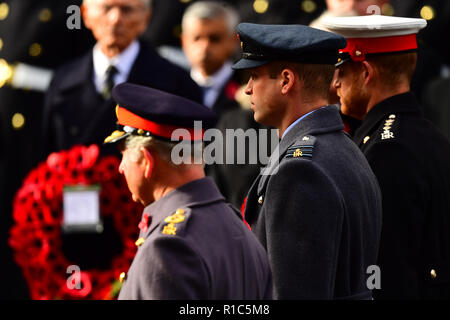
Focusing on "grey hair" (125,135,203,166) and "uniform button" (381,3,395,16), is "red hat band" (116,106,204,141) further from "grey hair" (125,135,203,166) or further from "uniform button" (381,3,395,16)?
"uniform button" (381,3,395,16)

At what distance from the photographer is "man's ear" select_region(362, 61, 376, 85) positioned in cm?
464

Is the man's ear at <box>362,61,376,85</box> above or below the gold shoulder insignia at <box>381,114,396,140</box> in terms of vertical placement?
above

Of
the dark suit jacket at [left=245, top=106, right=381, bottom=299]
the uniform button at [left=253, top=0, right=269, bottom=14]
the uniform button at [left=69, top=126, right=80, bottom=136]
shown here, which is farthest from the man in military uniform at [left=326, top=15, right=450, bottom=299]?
the uniform button at [left=253, top=0, right=269, bottom=14]

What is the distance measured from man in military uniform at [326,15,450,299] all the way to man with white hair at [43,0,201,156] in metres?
1.91

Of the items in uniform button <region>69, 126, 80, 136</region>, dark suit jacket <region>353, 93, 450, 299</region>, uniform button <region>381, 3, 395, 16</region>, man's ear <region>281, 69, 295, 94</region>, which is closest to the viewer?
man's ear <region>281, 69, 295, 94</region>

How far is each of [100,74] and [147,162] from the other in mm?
3317

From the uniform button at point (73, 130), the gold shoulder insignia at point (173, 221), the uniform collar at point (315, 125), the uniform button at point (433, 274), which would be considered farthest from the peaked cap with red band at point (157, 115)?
the uniform button at point (73, 130)

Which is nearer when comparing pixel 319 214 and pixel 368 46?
pixel 319 214

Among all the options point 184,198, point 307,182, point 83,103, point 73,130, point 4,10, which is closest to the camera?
point 184,198

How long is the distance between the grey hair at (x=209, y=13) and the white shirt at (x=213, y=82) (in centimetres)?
32

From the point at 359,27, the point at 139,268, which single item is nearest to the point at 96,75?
the point at 359,27

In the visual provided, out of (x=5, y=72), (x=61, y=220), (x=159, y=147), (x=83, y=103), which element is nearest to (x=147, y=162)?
(x=159, y=147)

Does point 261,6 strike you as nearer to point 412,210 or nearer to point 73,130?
point 73,130

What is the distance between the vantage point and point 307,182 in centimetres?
372
